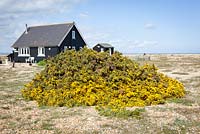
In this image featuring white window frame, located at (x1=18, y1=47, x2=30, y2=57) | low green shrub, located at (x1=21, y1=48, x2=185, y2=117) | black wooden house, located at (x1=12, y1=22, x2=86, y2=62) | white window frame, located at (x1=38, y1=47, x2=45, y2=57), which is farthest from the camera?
white window frame, located at (x1=18, y1=47, x2=30, y2=57)

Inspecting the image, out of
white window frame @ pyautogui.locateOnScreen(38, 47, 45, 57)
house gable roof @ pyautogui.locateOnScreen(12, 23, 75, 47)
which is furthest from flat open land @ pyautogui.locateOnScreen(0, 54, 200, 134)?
white window frame @ pyautogui.locateOnScreen(38, 47, 45, 57)

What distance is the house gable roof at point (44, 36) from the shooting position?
5138 centimetres

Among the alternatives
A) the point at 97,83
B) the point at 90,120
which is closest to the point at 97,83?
the point at 97,83

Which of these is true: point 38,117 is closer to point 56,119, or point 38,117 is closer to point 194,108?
point 56,119

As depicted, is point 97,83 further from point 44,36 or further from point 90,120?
point 44,36

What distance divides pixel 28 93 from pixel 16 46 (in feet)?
140

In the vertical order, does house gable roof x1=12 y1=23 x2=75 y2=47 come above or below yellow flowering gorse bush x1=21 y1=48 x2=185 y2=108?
above

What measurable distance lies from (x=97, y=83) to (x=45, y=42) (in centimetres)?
3766

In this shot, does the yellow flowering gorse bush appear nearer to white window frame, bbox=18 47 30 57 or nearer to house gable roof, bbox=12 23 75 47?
house gable roof, bbox=12 23 75 47

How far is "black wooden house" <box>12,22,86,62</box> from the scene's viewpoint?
5111 centimetres

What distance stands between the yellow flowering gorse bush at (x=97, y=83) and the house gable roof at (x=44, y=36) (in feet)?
105

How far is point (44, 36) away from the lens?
54.4 m

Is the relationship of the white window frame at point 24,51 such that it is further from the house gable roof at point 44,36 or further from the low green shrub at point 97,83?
the low green shrub at point 97,83

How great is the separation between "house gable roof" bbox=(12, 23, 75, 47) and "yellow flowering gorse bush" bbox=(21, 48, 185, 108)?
32056 mm
